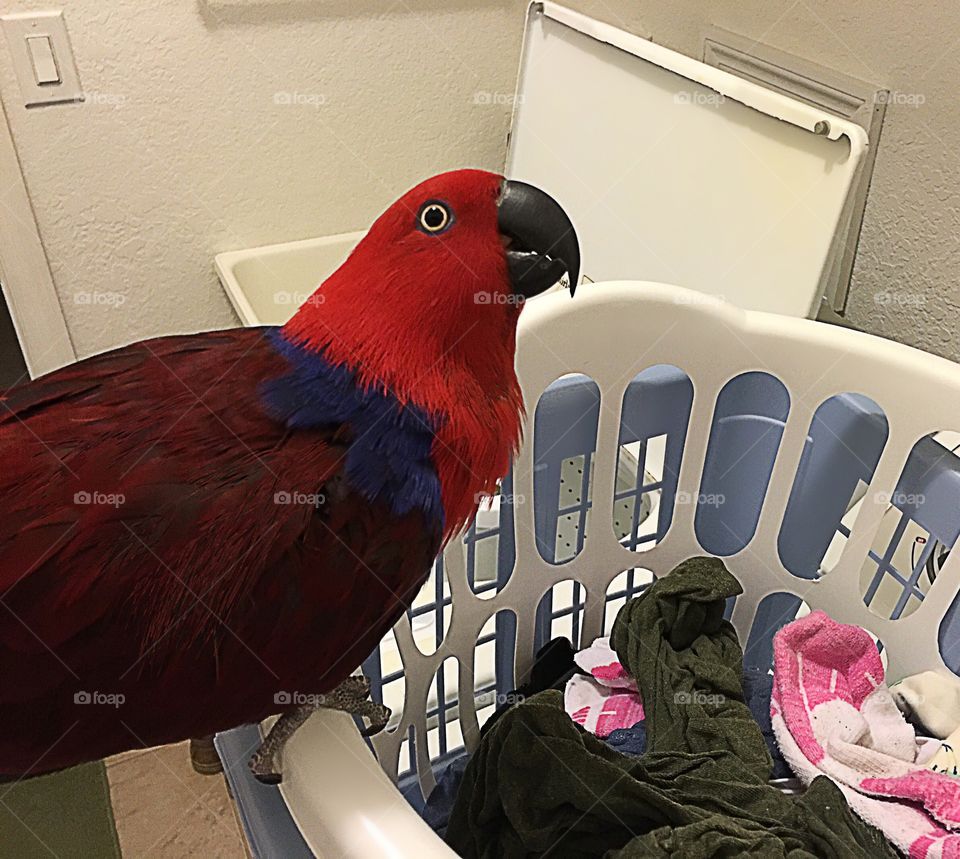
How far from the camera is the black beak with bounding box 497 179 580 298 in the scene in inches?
21.4

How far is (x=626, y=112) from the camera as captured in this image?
3.52 feet

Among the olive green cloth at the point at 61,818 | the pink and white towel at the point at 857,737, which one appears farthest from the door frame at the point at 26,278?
the pink and white towel at the point at 857,737

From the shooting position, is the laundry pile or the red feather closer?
the red feather

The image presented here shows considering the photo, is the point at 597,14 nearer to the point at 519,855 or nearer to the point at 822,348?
the point at 822,348

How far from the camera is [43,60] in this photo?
110 cm

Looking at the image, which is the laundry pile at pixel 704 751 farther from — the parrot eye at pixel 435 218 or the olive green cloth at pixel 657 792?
the parrot eye at pixel 435 218

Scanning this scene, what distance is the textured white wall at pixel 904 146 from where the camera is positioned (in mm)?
816

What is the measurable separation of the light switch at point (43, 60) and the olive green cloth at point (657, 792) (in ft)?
3.17

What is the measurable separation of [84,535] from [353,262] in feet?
0.74

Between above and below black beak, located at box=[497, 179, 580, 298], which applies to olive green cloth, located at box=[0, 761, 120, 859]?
below

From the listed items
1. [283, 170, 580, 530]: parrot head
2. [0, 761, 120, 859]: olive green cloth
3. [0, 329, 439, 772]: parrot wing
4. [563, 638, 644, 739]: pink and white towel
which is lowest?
[0, 761, 120, 859]: olive green cloth

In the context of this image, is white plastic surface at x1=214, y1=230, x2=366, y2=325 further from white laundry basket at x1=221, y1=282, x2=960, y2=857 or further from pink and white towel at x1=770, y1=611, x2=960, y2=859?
pink and white towel at x1=770, y1=611, x2=960, y2=859

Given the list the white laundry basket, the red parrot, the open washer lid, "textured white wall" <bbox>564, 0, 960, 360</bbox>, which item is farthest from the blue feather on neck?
"textured white wall" <bbox>564, 0, 960, 360</bbox>

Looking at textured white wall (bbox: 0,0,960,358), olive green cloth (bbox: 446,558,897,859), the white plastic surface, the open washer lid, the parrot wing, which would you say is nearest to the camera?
the parrot wing
